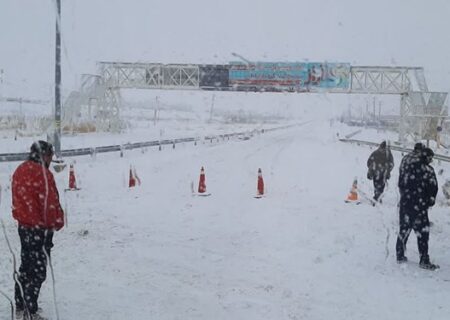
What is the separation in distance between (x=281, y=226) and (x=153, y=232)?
286cm

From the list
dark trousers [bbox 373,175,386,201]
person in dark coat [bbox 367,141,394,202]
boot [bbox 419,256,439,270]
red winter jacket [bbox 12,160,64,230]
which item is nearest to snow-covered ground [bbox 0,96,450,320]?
boot [bbox 419,256,439,270]

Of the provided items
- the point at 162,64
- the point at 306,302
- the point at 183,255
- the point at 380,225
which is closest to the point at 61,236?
the point at 183,255

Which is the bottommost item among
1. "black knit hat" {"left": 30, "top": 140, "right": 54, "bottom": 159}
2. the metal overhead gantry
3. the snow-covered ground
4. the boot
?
the snow-covered ground

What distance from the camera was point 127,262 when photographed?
8.72m

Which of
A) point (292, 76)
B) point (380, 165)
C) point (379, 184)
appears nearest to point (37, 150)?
point (379, 184)

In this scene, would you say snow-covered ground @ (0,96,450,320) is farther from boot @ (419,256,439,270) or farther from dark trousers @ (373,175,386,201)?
dark trousers @ (373,175,386,201)

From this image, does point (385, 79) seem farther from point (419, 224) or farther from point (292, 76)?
point (419, 224)

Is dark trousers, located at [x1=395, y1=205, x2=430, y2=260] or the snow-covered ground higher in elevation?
dark trousers, located at [x1=395, y1=205, x2=430, y2=260]

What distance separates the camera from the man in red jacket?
577 centimetres

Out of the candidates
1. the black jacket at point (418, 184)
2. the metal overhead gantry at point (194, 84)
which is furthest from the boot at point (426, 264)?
the metal overhead gantry at point (194, 84)

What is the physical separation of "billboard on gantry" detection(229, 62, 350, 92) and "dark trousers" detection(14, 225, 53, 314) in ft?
156

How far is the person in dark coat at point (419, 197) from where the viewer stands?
332 inches

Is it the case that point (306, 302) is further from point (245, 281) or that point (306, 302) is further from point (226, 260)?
point (226, 260)

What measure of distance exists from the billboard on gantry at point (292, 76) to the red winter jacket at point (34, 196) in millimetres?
47477
